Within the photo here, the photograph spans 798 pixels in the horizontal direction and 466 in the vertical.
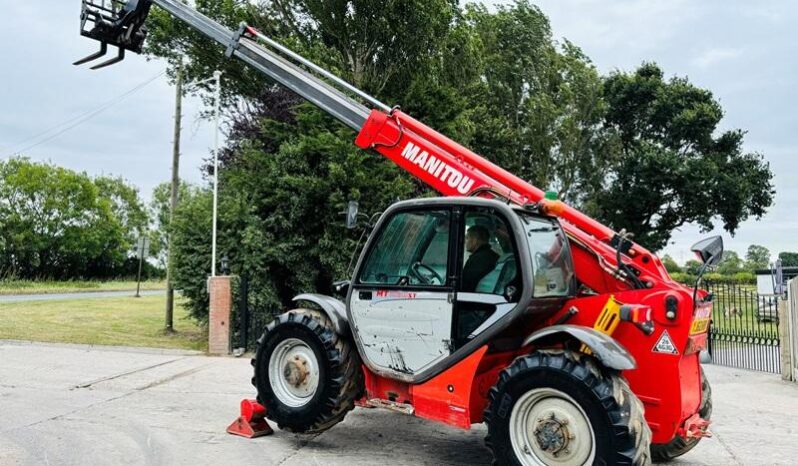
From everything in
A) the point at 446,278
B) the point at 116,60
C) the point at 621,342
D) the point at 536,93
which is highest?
the point at 536,93

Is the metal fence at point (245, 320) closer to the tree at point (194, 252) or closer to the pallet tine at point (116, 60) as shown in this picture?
the tree at point (194, 252)

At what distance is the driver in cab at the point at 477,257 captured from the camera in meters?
5.20

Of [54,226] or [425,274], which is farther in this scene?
[54,226]

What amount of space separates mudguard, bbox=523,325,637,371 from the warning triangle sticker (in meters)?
0.25

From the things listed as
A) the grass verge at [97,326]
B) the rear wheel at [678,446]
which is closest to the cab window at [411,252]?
the rear wheel at [678,446]

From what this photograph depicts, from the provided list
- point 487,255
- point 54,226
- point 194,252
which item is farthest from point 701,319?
point 54,226

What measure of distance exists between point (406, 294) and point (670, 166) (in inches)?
1108

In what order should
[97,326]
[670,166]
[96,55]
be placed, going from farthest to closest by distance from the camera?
[670,166]
[97,326]
[96,55]

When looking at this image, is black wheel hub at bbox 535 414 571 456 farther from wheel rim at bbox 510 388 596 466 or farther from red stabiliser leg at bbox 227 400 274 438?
red stabiliser leg at bbox 227 400 274 438

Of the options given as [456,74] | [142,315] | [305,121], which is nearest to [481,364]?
[305,121]

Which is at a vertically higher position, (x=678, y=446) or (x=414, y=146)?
(x=414, y=146)

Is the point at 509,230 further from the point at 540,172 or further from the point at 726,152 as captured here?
the point at 726,152

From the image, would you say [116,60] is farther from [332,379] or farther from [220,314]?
[332,379]

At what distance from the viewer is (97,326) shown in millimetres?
16750
